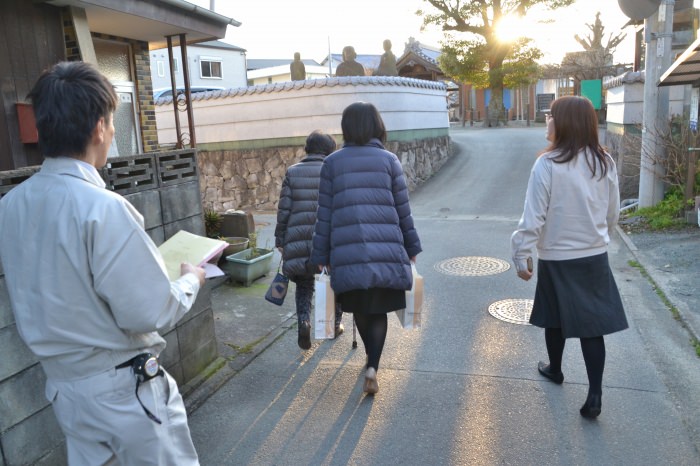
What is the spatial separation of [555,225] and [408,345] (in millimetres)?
1799

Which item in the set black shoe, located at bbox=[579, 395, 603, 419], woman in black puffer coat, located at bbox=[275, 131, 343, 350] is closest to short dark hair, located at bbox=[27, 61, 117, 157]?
woman in black puffer coat, located at bbox=[275, 131, 343, 350]

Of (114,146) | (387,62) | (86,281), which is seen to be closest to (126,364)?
(86,281)

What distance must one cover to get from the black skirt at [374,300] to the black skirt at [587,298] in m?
0.98

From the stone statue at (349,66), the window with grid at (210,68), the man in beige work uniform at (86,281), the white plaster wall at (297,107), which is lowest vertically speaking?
the man in beige work uniform at (86,281)

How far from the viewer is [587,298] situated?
3246 mm

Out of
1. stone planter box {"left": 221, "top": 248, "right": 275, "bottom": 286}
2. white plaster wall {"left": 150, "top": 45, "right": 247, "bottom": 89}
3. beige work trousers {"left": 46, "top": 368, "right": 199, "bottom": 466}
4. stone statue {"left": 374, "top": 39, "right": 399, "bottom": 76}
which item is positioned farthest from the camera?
white plaster wall {"left": 150, "top": 45, "right": 247, "bottom": 89}

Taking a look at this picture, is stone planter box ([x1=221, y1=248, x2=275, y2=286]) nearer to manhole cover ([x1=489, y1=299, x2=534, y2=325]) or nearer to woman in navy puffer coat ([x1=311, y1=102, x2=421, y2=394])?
manhole cover ([x1=489, y1=299, x2=534, y2=325])

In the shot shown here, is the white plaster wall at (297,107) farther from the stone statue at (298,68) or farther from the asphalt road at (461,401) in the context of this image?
the asphalt road at (461,401)

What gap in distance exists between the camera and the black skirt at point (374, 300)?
11.5ft

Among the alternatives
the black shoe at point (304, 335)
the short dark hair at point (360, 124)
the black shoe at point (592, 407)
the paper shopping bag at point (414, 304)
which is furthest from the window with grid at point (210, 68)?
the black shoe at point (592, 407)

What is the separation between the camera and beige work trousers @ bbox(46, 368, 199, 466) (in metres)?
1.72

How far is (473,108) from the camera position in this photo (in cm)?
3028

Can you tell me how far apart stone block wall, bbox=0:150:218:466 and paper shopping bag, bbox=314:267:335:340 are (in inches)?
36.4

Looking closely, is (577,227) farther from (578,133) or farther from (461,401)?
(461,401)
